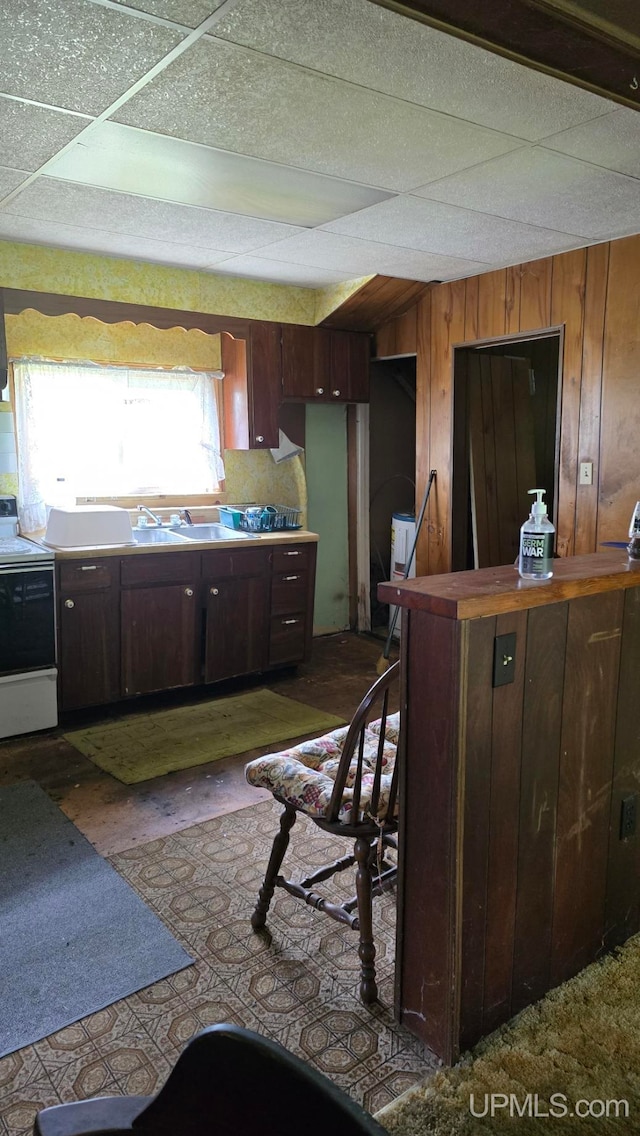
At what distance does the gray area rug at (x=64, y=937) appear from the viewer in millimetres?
1917

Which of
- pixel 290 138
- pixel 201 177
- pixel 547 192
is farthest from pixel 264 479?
pixel 290 138

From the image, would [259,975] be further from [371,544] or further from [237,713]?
[371,544]

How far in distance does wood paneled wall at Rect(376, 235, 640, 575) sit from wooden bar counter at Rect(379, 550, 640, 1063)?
1.85 m

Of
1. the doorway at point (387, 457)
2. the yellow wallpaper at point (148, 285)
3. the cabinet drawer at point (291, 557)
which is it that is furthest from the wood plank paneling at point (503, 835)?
the doorway at point (387, 457)

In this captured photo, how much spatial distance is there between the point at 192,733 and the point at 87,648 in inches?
26.9

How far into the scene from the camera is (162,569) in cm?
402

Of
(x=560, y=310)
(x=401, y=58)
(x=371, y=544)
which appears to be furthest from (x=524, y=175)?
(x=371, y=544)

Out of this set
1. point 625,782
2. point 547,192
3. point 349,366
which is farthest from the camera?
point 349,366

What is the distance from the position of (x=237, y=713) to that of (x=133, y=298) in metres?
2.34

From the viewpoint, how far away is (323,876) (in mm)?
2199

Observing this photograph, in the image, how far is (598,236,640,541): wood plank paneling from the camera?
358 cm

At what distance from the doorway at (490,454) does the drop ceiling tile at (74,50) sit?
2822 mm

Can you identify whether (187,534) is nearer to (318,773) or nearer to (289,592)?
(289,592)

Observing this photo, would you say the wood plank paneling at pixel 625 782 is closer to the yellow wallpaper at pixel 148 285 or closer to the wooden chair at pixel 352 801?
the wooden chair at pixel 352 801
